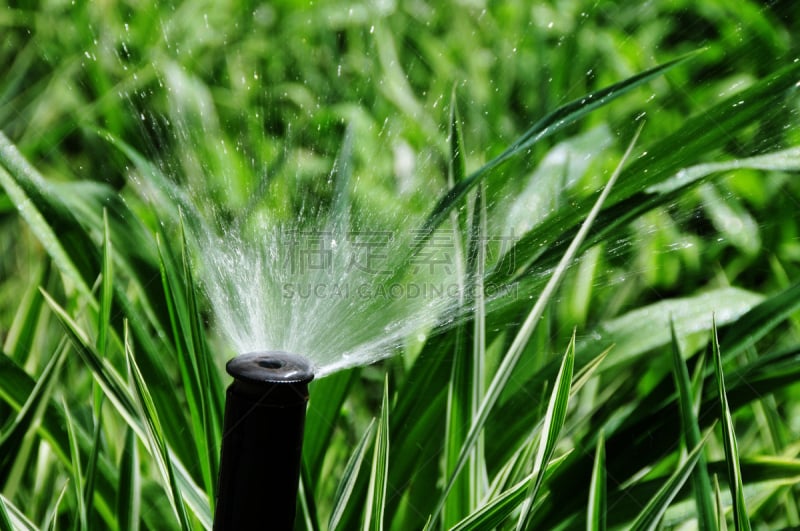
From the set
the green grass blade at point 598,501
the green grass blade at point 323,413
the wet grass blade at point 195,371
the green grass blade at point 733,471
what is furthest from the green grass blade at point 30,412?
the green grass blade at point 733,471

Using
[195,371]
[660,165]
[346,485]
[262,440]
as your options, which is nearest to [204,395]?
[195,371]

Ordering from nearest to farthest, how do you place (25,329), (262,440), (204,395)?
(262,440)
(204,395)
(25,329)

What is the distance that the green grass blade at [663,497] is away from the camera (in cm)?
78

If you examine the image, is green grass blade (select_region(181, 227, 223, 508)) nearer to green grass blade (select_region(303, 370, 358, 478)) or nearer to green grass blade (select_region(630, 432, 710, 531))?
green grass blade (select_region(303, 370, 358, 478))

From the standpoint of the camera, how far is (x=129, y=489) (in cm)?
90

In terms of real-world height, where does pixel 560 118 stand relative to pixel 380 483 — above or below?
above

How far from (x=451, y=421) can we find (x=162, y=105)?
3.95 ft

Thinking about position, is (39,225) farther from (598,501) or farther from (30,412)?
(598,501)

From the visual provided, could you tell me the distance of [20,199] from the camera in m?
1.07

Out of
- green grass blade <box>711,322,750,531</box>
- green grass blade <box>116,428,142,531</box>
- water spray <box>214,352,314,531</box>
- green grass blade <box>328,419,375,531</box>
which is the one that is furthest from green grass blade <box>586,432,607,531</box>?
green grass blade <box>116,428,142,531</box>

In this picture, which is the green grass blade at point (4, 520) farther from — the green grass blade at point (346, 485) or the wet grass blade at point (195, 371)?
the green grass blade at point (346, 485)

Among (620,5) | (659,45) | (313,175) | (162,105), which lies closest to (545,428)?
(313,175)

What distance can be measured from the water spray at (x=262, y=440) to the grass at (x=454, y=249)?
167 mm

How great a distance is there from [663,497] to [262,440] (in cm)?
41
